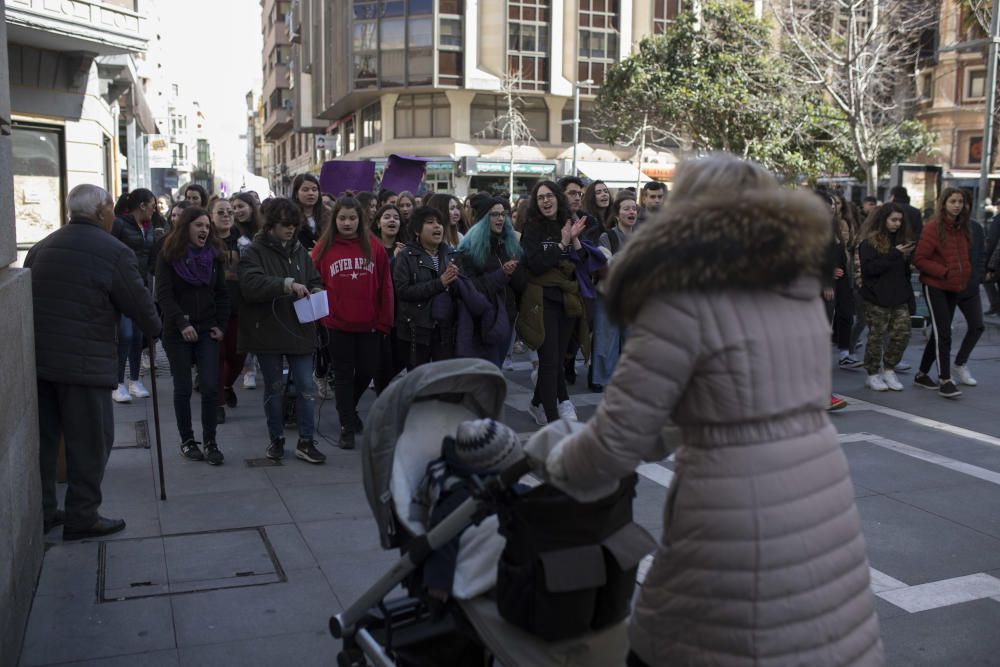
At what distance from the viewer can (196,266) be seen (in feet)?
24.4

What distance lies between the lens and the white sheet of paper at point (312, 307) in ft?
23.1

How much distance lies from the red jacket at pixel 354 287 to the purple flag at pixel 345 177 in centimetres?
520

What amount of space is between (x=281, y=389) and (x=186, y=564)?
224 centimetres

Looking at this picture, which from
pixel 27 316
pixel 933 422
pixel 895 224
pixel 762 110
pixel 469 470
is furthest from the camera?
pixel 762 110

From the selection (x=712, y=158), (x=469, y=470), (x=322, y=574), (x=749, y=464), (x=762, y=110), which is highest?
(x=762, y=110)

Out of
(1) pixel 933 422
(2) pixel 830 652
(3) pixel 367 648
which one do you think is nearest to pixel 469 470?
(3) pixel 367 648

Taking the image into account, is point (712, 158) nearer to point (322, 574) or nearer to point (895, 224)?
point (322, 574)

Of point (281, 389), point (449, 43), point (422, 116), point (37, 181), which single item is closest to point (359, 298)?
point (281, 389)

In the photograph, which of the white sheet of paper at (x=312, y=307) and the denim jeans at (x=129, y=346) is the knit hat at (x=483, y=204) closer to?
the white sheet of paper at (x=312, y=307)

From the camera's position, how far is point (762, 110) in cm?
3048

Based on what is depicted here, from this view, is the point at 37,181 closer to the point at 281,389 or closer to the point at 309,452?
the point at 281,389

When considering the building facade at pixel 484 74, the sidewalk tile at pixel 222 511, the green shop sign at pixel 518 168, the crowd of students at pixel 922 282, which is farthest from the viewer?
the green shop sign at pixel 518 168

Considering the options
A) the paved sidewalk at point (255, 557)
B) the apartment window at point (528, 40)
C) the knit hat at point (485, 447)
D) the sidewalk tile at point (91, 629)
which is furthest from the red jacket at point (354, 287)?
the apartment window at point (528, 40)

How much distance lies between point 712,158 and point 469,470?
1.40m
